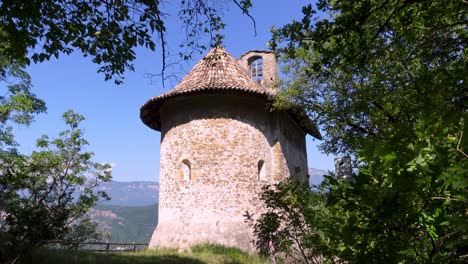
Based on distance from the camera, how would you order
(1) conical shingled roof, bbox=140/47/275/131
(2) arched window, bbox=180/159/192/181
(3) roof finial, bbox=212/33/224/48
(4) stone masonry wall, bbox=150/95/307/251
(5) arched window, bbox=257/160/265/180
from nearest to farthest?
1. (3) roof finial, bbox=212/33/224/48
2. (4) stone masonry wall, bbox=150/95/307/251
3. (1) conical shingled roof, bbox=140/47/275/131
4. (2) arched window, bbox=180/159/192/181
5. (5) arched window, bbox=257/160/265/180

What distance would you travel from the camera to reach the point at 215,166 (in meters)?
12.8

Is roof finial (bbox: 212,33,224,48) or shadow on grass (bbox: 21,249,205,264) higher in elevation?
roof finial (bbox: 212,33,224,48)

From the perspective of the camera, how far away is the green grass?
852cm

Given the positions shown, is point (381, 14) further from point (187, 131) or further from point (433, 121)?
point (187, 131)

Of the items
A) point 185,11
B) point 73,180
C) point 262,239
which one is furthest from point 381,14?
point 73,180

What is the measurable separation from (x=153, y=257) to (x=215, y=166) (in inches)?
154

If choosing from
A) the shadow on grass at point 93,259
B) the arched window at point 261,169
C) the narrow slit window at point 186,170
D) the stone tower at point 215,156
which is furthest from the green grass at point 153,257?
the arched window at point 261,169

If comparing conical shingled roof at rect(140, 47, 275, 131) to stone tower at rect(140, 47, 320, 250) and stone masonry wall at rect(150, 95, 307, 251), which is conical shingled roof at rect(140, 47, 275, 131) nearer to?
stone tower at rect(140, 47, 320, 250)

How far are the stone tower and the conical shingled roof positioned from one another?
0.04 metres

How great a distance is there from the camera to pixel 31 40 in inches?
208

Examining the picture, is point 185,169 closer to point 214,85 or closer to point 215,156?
point 215,156

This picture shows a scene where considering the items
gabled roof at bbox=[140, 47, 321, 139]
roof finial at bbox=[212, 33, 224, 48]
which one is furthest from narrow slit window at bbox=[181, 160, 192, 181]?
roof finial at bbox=[212, 33, 224, 48]

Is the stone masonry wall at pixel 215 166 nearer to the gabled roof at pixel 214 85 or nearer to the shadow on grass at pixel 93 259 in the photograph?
the gabled roof at pixel 214 85

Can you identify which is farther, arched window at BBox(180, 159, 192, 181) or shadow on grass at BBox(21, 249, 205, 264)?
arched window at BBox(180, 159, 192, 181)
